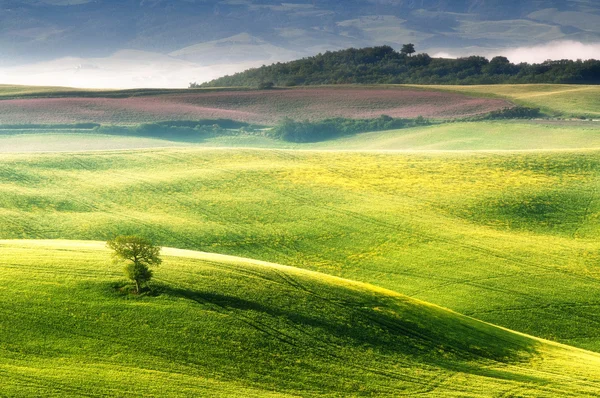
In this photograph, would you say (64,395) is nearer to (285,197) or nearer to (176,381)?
(176,381)

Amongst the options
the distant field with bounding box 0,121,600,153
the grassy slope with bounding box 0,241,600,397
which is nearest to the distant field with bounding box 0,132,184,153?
the distant field with bounding box 0,121,600,153

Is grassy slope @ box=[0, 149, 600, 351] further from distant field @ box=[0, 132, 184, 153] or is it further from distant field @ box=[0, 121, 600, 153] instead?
distant field @ box=[0, 121, 600, 153]

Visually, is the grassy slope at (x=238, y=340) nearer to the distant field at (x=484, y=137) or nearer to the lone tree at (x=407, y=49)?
the distant field at (x=484, y=137)

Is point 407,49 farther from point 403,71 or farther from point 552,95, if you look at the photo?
point 552,95

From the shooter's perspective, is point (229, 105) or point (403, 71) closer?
point (229, 105)

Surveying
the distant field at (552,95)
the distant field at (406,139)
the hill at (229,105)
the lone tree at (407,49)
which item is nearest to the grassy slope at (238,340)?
the distant field at (406,139)

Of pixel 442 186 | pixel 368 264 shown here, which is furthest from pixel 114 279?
pixel 442 186

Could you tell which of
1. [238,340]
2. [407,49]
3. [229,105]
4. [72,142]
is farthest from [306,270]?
[407,49]
